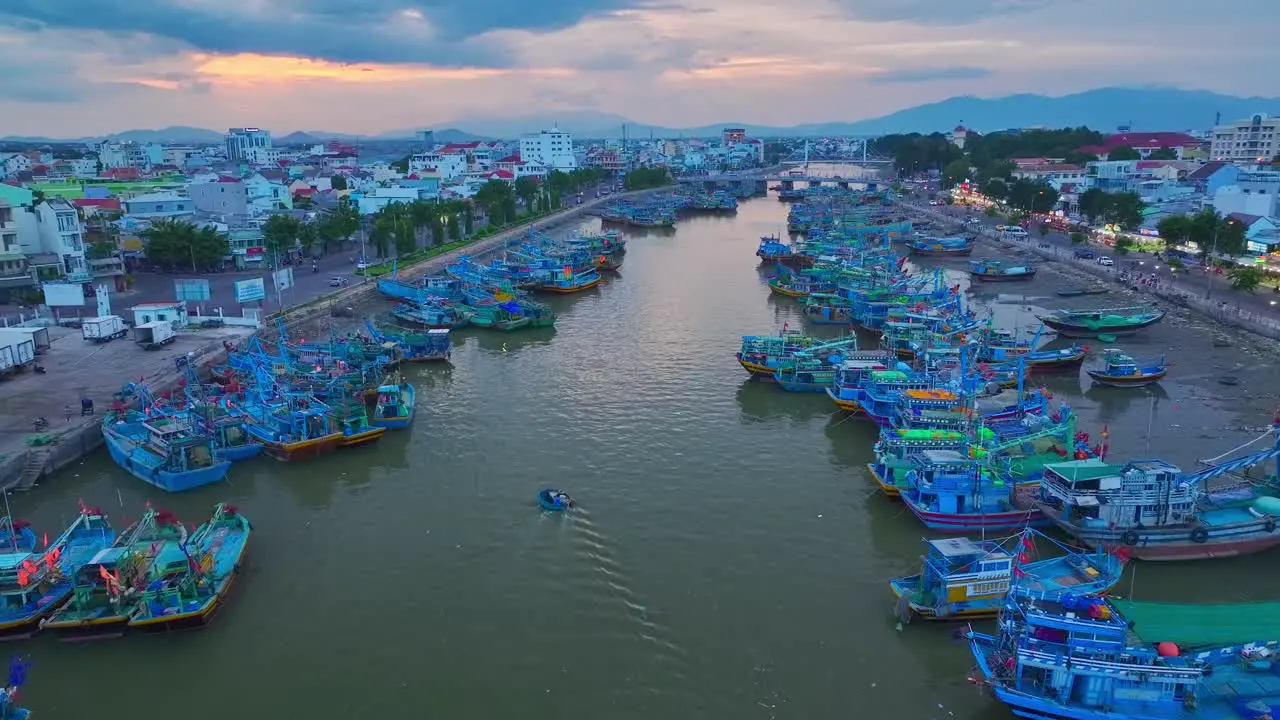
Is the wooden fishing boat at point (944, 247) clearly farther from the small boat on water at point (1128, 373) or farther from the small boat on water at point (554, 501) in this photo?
the small boat on water at point (554, 501)

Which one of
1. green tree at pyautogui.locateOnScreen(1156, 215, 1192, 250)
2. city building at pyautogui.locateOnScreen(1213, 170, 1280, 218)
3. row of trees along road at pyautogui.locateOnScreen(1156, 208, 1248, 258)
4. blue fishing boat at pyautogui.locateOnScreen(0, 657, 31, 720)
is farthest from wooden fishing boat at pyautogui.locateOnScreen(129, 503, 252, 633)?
city building at pyautogui.locateOnScreen(1213, 170, 1280, 218)

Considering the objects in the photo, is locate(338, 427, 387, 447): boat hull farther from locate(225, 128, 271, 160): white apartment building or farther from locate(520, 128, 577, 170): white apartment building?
locate(225, 128, 271, 160): white apartment building

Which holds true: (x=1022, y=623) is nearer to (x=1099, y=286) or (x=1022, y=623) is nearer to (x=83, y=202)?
(x=1099, y=286)

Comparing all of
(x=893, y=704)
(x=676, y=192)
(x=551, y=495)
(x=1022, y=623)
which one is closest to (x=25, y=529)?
(x=551, y=495)

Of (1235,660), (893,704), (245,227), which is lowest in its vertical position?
(893,704)

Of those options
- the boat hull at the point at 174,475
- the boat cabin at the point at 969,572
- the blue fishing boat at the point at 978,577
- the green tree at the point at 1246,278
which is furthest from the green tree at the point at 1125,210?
the boat hull at the point at 174,475

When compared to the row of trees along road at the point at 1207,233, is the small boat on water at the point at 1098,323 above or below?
below

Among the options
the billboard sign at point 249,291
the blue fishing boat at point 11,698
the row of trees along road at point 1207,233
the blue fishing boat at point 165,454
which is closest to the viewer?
the blue fishing boat at point 11,698
